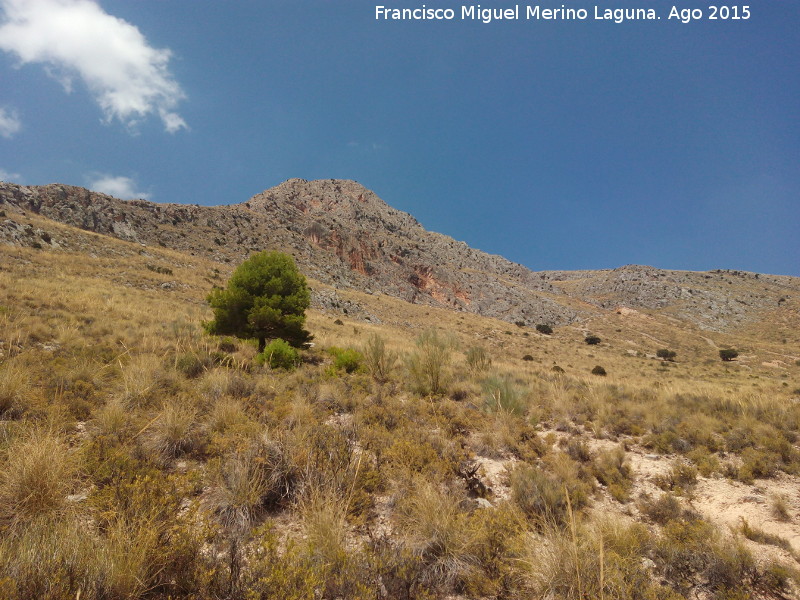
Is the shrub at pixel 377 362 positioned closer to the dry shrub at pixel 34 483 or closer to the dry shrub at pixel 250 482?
the dry shrub at pixel 250 482

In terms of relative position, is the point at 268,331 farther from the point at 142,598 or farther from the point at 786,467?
the point at 786,467

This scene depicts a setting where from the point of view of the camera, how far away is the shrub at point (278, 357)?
996cm

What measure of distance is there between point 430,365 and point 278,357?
4.85 metres

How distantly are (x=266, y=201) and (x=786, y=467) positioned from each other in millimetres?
89905

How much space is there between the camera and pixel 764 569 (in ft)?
11.0

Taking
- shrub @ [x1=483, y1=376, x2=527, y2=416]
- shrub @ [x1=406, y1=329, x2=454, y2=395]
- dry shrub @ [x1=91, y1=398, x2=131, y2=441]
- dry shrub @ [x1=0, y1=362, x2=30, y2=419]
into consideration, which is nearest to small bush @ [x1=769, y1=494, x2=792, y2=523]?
shrub @ [x1=483, y1=376, x2=527, y2=416]

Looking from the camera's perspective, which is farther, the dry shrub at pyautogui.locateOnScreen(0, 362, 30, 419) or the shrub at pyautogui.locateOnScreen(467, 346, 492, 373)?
the shrub at pyautogui.locateOnScreen(467, 346, 492, 373)

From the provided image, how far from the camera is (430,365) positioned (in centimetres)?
966

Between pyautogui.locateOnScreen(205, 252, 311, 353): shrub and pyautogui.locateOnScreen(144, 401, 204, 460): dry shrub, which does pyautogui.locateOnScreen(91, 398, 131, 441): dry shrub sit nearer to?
pyautogui.locateOnScreen(144, 401, 204, 460): dry shrub

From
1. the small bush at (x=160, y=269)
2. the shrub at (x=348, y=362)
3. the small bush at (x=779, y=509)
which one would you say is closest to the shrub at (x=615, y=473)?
the small bush at (x=779, y=509)

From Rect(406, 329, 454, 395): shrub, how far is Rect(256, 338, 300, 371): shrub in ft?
12.6

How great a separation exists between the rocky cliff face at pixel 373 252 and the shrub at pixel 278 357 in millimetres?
33032

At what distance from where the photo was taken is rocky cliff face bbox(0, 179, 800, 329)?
161 ft

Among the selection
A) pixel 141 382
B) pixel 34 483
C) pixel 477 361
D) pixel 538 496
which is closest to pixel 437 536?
pixel 538 496
